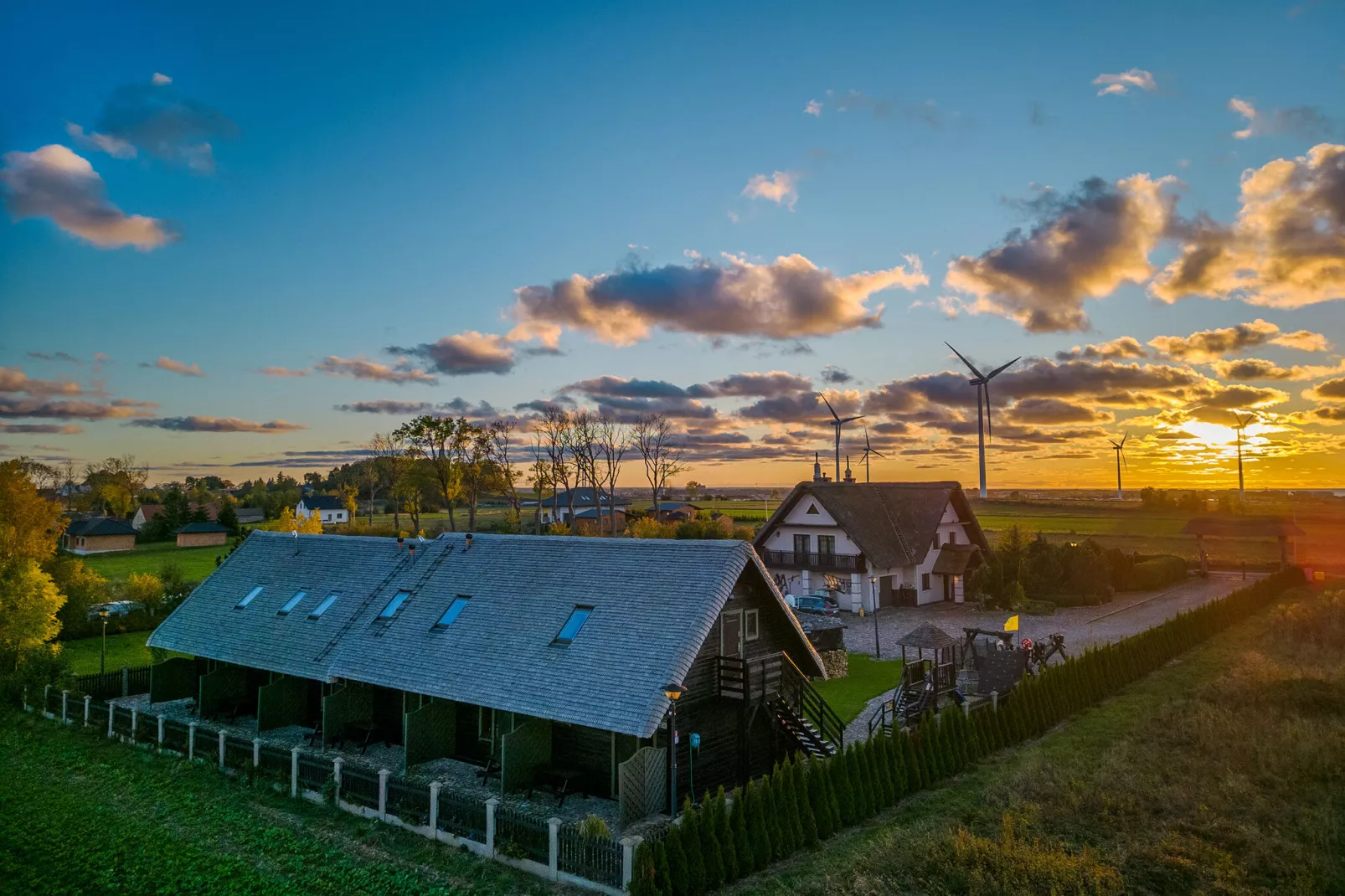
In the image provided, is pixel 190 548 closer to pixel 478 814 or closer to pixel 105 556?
pixel 105 556

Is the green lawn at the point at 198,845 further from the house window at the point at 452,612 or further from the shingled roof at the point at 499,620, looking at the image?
the house window at the point at 452,612

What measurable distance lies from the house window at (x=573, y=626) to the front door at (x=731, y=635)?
348 centimetres

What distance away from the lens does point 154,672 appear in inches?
1115

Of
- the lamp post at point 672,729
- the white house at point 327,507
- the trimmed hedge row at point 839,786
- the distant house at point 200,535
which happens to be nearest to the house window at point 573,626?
the lamp post at point 672,729

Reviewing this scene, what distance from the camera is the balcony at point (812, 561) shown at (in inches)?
1948

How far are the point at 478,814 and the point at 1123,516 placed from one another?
115614mm

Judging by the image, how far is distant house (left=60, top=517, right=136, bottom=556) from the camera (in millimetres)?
86062

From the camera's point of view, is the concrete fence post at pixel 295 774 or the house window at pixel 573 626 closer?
the concrete fence post at pixel 295 774

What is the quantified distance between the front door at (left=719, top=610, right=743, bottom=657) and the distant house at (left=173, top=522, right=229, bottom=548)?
9002 cm

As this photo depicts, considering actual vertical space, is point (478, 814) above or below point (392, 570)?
below

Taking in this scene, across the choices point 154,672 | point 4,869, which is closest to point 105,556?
point 154,672

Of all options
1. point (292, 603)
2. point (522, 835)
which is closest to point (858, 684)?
point (522, 835)

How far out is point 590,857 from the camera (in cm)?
1459

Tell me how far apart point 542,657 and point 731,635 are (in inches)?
198
